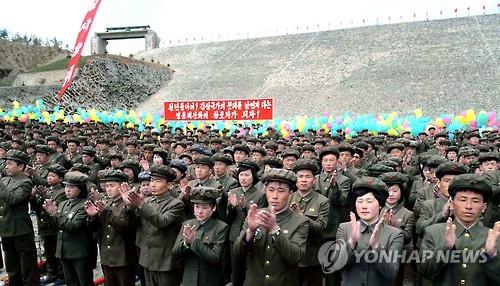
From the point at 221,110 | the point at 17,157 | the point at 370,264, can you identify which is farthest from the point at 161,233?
the point at 221,110

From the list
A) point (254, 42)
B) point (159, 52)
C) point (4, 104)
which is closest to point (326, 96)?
point (254, 42)

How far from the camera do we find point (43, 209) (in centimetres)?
579

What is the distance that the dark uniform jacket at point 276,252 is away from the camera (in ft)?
11.3

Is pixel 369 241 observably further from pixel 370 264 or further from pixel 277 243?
pixel 277 243

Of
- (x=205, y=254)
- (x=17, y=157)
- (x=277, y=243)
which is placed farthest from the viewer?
Result: (x=17, y=157)

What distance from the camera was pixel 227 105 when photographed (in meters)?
16.9

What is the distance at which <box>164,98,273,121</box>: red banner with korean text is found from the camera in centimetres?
1639

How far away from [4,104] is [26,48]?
22.6m

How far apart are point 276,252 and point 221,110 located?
14.2 m

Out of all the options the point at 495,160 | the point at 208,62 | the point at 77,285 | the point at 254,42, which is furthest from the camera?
the point at 254,42

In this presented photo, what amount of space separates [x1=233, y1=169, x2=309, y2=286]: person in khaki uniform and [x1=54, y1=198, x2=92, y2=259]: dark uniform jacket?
7.10ft

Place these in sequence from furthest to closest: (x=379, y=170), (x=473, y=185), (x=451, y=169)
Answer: (x=379, y=170) < (x=451, y=169) < (x=473, y=185)

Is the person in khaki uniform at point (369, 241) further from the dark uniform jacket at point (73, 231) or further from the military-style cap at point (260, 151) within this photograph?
the military-style cap at point (260, 151)

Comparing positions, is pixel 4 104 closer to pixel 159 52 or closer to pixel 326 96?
pixel 326 96
